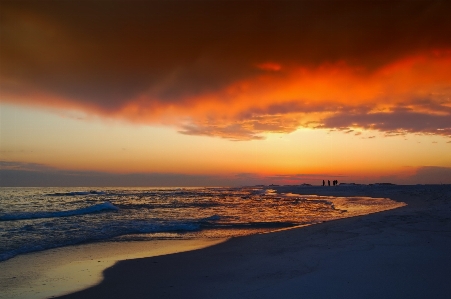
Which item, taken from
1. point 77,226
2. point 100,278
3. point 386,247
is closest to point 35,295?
point 100,278

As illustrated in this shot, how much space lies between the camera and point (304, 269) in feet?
29.2

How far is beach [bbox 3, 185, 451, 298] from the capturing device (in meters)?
7.35

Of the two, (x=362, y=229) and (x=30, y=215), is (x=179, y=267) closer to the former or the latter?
(x=362, y=229)

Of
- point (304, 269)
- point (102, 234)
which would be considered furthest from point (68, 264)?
point (304, 269)

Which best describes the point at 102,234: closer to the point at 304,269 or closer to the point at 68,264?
the point at 68,264

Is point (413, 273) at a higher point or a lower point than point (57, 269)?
higher

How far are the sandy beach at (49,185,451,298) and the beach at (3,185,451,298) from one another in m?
0.02

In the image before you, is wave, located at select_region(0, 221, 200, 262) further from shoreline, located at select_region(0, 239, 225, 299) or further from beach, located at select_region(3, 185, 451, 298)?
beach, located at select_region(3, 185, 451, 298)

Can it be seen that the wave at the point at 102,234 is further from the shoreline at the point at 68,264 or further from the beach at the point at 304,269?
the beach at the point at 304,269

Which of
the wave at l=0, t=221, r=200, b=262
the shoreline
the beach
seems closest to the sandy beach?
the beach

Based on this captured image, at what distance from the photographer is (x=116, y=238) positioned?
16.9m

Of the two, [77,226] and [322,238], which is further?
[77,226]

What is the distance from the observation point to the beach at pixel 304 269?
7348mm

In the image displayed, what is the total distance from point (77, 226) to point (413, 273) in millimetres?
18614
